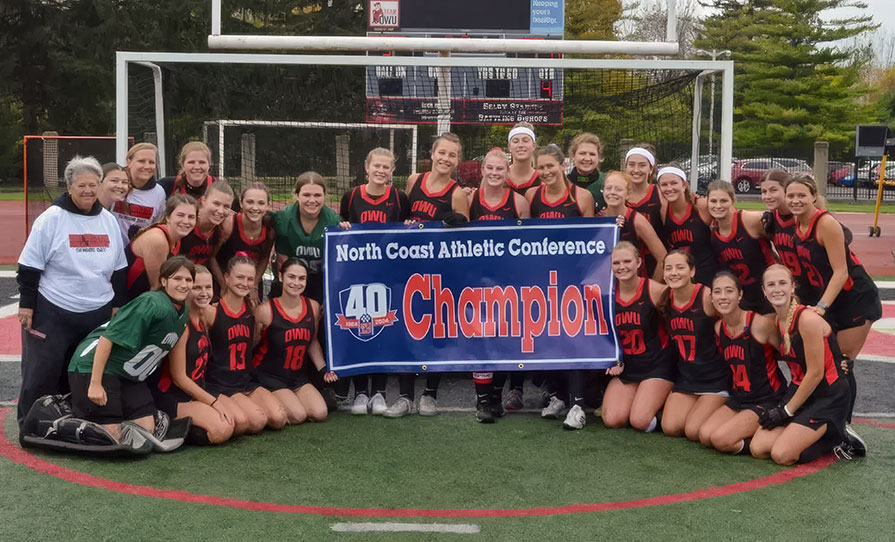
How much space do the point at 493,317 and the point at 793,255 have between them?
75.5 inches

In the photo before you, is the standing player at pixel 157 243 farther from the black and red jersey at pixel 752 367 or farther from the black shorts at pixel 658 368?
the black and red jersey at pixel 752 367

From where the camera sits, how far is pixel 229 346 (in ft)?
18.5

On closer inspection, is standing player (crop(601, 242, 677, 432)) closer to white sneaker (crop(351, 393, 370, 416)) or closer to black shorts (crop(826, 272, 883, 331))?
black shorts (crop(826, 272, 883, 331))

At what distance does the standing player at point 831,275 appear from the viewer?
5.37 metres

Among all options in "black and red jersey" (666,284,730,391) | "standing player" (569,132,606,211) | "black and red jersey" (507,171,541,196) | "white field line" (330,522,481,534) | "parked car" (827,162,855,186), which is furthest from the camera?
"parked car" (827,162,855,186)

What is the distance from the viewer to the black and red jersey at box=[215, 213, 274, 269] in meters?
6.02

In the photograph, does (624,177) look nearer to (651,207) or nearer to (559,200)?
(651,207)

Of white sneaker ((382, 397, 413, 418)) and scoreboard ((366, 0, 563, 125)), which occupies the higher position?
scoreboard ((366, 0, 563, 125))

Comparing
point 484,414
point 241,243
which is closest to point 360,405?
point 484,414

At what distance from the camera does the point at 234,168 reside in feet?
42.4

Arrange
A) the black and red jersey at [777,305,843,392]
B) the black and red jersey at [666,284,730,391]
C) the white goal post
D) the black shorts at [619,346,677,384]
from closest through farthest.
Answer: the black and red jersey at [777,305,843,392] < the black and red jersey at [666,284,730,391] < the black shorts at [619,346,677,384] < the white goal post

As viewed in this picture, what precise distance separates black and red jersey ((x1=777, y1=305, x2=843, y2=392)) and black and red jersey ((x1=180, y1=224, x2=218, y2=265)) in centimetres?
353

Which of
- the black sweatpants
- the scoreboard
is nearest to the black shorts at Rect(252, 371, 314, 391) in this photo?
the black sweatpants

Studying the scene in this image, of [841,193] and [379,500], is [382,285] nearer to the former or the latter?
[379,500]
